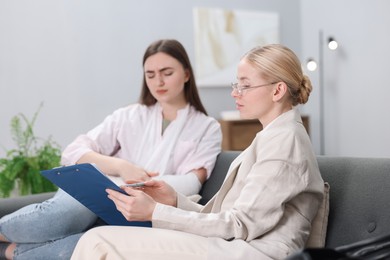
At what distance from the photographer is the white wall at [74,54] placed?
504 cm

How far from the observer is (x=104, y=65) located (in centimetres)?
552

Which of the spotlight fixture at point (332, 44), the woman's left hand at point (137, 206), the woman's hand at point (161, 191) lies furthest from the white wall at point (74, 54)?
the woman's left hand at point (137, 206)

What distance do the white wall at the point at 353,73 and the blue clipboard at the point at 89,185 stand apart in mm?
4326

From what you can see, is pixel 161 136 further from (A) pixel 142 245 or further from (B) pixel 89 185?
(A) pixel 142 245

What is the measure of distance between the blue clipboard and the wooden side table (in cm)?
362

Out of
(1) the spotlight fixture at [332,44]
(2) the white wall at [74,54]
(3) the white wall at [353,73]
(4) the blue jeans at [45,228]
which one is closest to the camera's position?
(4) the blue jeans at [45,228]

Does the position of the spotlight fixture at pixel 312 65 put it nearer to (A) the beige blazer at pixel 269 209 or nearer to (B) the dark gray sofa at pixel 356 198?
(B) the dark gray sofa at pixel 356 198

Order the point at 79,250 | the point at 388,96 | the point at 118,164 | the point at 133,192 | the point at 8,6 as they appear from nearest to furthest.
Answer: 1. the point at 79,250
2. the point at 133,192
3. the point at 118,164
4. the point at 8,6
5. the point at 388,96

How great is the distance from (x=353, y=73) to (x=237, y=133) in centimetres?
145

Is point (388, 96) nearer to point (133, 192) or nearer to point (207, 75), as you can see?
point (207, 75)

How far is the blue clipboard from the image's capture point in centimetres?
189

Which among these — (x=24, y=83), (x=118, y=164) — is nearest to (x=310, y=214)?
(x=118, y=164)

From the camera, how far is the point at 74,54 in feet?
17.5

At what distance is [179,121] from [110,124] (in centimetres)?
34
